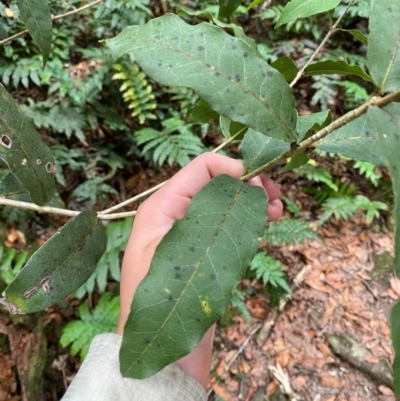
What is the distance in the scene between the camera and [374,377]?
2350mm

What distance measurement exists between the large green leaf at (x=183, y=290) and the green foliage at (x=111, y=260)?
5.36ft

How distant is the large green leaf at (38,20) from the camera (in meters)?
0.76

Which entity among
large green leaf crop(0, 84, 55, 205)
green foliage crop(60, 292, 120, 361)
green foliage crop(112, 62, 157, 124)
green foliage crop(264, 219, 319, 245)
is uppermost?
large green leaf crop(0, 84, 55, 205)

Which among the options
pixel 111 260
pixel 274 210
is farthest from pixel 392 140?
pixel 111 260

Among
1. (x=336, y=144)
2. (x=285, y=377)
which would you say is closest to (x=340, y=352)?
(x=285, y=377)

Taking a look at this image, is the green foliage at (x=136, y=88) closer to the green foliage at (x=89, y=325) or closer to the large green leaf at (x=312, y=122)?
the green foliage at (x=89, y=325)

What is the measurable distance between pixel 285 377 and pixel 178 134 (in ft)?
6.22

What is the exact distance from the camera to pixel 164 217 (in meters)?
0.88

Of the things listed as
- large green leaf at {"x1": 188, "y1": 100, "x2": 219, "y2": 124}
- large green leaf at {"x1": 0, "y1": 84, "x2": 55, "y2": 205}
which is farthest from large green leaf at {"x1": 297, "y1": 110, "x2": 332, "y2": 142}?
large green leaf at {"x1": 0, "y1": 84, "x2": 55, "y2": 205}

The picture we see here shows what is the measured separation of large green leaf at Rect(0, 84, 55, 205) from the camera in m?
0.60

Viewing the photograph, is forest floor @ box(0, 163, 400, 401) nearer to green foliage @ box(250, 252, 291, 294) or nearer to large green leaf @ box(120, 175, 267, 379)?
green foliage @ box(250, 252, 291, 294)

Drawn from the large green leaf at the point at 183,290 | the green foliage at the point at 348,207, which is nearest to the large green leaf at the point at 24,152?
the large green leaf at the point at 183,290

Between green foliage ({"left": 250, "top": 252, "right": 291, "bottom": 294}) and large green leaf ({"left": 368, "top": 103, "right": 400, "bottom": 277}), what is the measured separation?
6.74 feet

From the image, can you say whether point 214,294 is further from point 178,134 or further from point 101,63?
point 101,63
